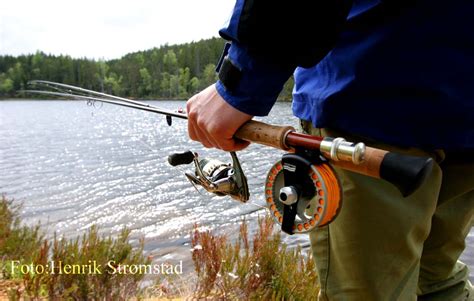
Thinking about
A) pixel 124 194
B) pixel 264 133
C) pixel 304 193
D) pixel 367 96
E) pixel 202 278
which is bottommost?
pixel 124 194

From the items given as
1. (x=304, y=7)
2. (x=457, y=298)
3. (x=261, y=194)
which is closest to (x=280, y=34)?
(x=304, y=7)

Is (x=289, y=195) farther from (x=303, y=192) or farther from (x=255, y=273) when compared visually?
(x=255, y=273)

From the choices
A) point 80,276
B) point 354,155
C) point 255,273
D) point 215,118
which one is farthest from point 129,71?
point 354,155

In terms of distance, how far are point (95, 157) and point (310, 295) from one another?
51.7ft

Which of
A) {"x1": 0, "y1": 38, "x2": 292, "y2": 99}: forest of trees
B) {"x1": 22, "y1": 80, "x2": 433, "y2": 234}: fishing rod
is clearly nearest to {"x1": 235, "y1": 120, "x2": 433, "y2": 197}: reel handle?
{"x1": 22, "y1": 80, "x2": 433, "y2": 234}: fishing rod

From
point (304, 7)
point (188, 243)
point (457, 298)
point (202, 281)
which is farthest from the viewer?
point (188, 243)

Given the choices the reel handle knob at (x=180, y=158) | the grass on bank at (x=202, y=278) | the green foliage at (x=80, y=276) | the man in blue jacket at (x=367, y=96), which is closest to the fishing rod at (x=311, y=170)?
the man in blue jacket at (x=367, y=96)

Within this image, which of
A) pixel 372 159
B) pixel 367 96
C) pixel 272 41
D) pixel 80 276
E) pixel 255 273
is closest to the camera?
pixel 372 159

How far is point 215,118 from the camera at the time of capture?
1399 mm

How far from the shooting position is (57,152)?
1920 centimetres

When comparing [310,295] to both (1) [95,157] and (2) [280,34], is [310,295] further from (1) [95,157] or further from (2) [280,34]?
(1) [95,157]

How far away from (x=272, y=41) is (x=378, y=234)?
0.72 meters

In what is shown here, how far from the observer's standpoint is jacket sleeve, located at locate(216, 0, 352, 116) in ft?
3.97

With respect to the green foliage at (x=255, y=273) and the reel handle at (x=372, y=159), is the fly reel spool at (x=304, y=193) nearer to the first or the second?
the reel handle at (x=372, y=159)
